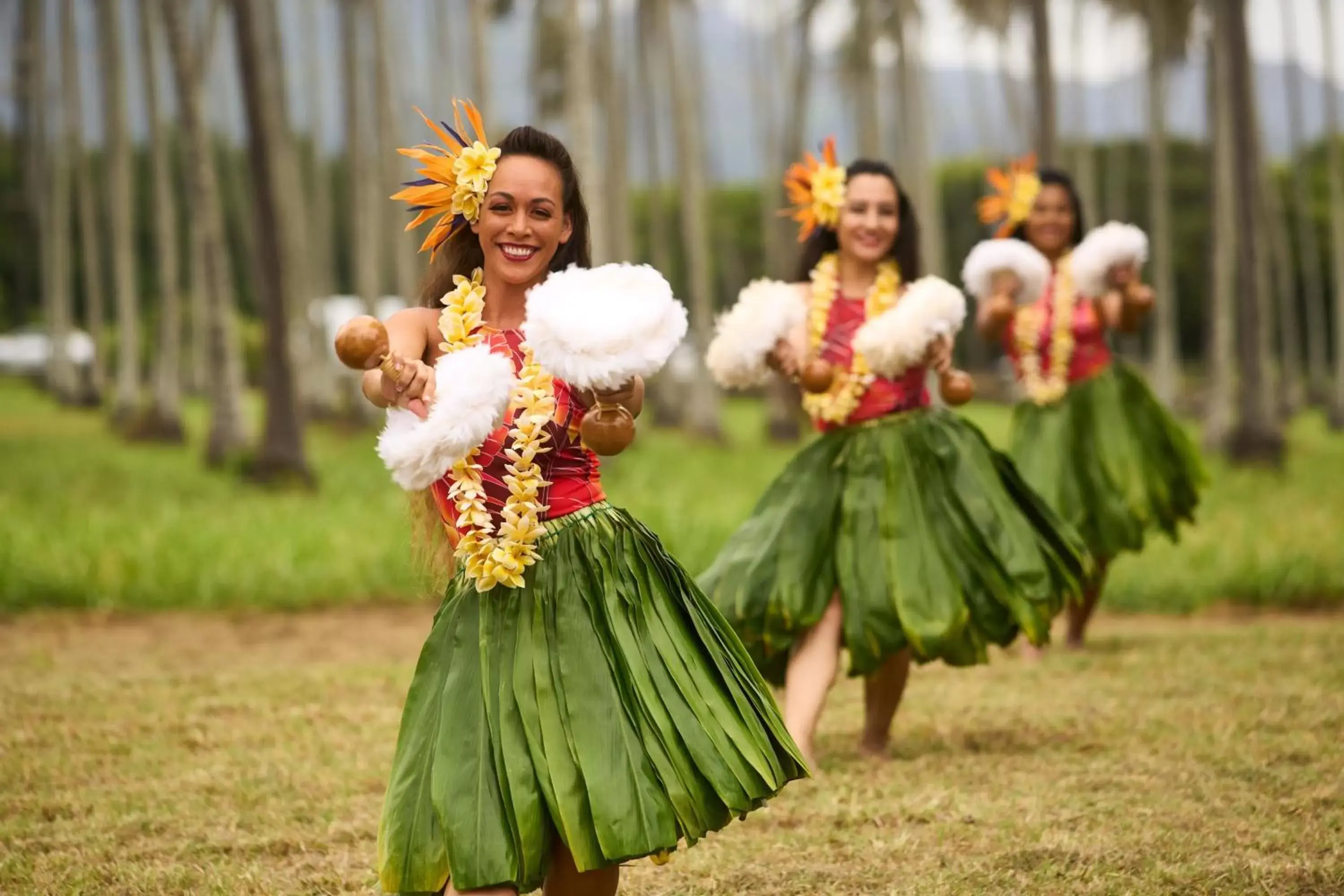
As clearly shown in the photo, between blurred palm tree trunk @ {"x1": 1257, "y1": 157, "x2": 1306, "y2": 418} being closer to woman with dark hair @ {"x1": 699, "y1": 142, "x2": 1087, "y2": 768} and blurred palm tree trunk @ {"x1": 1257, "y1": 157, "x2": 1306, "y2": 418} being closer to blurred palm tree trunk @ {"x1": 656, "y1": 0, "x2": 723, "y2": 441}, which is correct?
blurred palm tree trunk @ {"x1": 656, "y1": 0, "x2": 723, "y2": 441}

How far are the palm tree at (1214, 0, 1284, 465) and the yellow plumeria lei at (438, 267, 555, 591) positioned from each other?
12022 millimetres

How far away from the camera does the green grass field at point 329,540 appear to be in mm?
8406

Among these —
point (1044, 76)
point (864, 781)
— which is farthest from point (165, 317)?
point (864, 781)

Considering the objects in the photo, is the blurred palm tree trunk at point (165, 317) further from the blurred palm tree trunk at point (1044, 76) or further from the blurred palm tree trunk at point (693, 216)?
the blurred palm tree trunk at point (1044, 76)

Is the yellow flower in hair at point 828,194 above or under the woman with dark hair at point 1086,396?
above

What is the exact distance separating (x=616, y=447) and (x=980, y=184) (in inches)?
1512

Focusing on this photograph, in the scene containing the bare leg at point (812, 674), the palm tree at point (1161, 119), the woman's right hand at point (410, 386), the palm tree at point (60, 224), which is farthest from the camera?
the palm tree at point (60, 224)

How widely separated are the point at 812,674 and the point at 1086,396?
8.87 ft

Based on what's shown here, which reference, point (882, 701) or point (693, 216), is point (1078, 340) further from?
point (693, 216)

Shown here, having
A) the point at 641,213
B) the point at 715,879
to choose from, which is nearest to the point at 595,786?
the point at 715,879

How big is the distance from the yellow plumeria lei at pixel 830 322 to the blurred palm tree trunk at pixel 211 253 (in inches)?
393

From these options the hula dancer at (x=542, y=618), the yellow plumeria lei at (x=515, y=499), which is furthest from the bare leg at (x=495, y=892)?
the yellow plumeria lei at (x=515, y=499)

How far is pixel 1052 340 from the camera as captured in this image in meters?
6.69

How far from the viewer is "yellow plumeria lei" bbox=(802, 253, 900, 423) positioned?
15.5 feet
